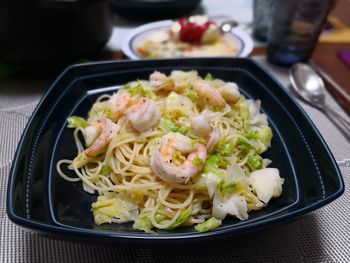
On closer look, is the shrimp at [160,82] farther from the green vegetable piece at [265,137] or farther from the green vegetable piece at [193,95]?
the green vegetable piece at [265,137]

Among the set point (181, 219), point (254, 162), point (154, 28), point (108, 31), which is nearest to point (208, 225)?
point (181, 219)

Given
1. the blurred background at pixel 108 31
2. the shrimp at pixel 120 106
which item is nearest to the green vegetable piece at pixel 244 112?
the shrimp at pixel 120 106

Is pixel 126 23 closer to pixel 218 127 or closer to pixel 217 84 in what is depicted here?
pixel 217 84

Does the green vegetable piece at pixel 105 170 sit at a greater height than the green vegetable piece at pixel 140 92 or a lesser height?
lesser

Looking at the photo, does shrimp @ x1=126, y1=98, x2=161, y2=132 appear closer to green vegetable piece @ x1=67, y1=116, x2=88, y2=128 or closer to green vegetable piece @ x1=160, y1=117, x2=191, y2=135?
green vegetable piece @ x1=160, y1=117, x2=191, y2=135

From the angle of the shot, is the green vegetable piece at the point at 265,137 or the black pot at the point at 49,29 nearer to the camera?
the green vegetable piece at the point at 265,137

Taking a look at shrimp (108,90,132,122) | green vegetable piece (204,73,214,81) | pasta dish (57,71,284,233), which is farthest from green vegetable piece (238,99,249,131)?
shrimp (108,90,132,122)
